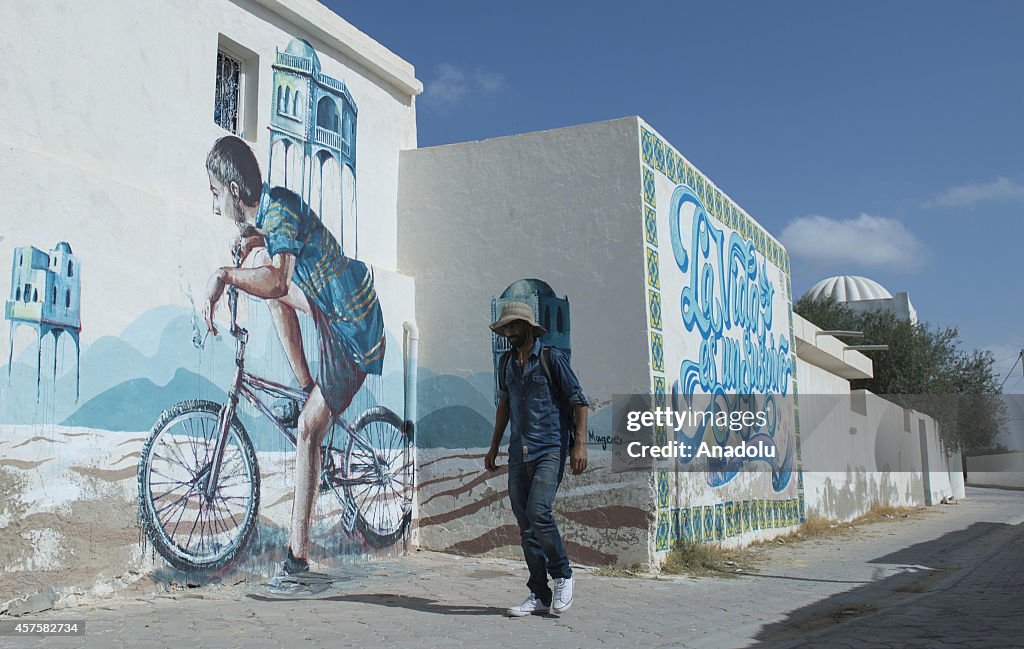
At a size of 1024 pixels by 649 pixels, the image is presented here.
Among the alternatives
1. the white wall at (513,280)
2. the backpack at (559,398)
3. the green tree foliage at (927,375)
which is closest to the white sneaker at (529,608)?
the backpack at (559,398)

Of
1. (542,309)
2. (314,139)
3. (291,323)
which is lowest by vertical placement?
→ (291,323)

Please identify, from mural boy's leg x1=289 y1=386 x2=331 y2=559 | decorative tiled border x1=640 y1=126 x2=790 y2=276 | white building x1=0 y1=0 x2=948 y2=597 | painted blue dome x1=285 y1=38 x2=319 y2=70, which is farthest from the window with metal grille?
decorative tiled border x1=640 y1=126 x2=790 y2=276

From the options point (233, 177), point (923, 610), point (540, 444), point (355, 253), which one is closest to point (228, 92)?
point (233, 177)

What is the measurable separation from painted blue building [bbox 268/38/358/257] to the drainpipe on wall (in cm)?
103

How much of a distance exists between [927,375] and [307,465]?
94.0 feet

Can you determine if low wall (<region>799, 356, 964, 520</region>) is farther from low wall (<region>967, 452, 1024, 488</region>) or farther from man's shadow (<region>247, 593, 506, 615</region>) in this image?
low wall (<region>967, 452, 1024, 488</region>)

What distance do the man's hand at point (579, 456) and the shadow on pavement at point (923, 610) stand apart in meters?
1.39

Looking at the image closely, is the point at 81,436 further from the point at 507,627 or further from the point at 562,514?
the point at 562,514

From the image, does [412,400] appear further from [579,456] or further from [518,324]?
[579,456]

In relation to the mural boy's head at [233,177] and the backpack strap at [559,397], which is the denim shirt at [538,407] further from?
the mural boy's head at [233,177]

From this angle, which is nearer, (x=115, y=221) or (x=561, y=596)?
(x=561, y=596)

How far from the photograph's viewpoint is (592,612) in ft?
19.5

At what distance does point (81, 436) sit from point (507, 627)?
298cm

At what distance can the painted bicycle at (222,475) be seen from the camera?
638 centimetres
